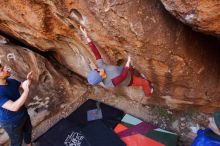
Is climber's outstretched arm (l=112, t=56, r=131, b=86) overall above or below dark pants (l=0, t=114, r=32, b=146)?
above

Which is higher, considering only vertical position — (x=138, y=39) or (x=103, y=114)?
(x=138, y=39)

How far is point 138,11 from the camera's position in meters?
3.20

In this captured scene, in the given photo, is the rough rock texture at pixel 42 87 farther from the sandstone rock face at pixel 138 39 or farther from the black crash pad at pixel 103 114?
the sandstone rock face at pixel 138 39

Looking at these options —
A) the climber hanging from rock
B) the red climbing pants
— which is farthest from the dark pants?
the red climbing pants

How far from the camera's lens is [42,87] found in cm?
508

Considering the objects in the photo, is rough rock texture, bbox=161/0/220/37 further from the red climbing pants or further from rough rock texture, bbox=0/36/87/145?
rough rock texture, bbox=0/36/87/145

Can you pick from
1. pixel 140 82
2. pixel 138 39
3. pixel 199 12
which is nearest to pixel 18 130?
pixel 140 82

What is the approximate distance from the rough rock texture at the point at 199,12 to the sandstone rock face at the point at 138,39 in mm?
86

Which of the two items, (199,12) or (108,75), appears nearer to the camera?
(199,12)

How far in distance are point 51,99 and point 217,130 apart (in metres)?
3.09

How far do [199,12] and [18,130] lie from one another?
2562mm

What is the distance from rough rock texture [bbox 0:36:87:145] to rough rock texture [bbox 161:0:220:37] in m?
2.73

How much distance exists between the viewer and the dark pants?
12.4 ft

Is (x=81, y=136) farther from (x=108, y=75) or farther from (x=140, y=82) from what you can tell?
(x=108, y=75)
